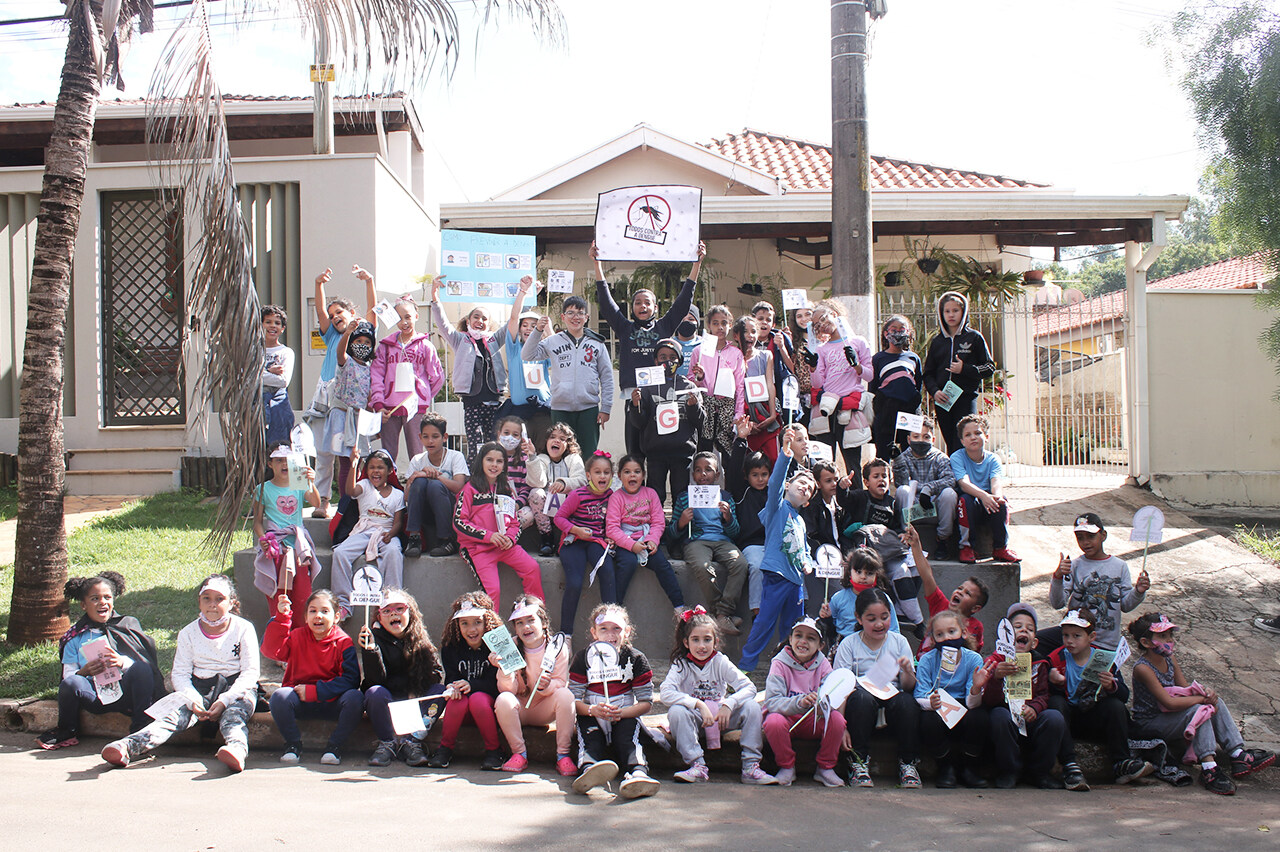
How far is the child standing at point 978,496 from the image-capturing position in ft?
21.9

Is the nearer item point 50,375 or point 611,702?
point 611,702

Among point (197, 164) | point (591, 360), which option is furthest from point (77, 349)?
point (591, 360)

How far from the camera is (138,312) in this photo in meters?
11.9

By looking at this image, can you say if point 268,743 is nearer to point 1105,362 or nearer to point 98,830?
point 98,830

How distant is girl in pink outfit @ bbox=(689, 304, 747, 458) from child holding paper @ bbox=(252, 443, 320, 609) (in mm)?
2951

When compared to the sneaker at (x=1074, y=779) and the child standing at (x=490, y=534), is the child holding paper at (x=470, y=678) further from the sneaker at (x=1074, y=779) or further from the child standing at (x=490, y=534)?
the sneaker at (x=1074, y=779)

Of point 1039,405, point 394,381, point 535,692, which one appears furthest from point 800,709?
point 1039,405

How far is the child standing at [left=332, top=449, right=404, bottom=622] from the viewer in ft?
22.1

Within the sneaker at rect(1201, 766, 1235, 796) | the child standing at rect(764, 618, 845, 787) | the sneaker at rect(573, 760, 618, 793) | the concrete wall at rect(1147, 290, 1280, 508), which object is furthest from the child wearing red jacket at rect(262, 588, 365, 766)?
the concrete wall at rect(1147, 290, 1280, 508)

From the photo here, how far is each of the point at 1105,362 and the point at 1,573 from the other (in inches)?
497

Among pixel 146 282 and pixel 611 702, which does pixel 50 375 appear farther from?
pixel 146 282

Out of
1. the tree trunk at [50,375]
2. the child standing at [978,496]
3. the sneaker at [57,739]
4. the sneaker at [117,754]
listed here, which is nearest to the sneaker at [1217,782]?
the child standing at [978,496]

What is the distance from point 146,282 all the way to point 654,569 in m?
8.45

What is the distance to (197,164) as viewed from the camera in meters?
6.26
